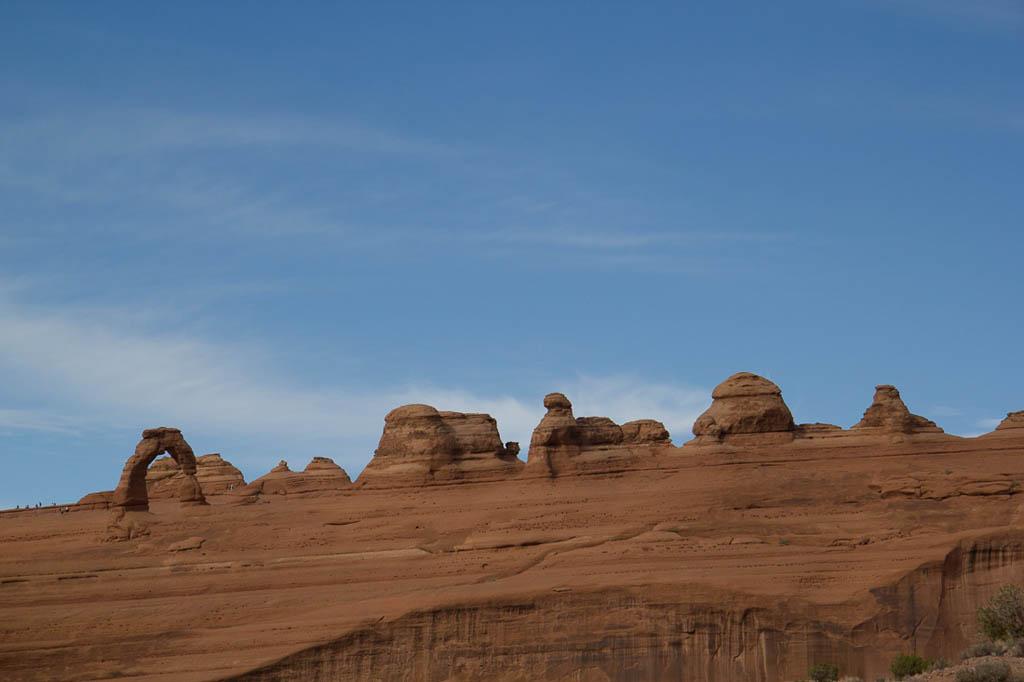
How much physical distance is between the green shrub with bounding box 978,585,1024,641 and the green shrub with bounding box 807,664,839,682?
433cm

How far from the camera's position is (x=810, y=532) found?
51781 mm

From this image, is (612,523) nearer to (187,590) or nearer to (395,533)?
(395,533)

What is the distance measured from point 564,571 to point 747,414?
1221 cm

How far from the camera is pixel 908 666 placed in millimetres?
40375

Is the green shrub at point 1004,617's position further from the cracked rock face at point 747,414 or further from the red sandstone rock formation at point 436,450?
the red sandstone rock formation at point 436,450

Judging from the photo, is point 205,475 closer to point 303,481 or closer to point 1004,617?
point 303,481

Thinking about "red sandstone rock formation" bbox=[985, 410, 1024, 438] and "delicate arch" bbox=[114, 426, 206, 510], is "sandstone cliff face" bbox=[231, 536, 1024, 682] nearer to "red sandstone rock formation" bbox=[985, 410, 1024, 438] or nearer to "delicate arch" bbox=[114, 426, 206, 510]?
"red sandstone rock formation" bbox=[985, 410, 1024, 438]

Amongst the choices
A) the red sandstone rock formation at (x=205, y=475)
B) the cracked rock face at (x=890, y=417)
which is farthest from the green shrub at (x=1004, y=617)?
the red sandstone rock formation at (x=205, y=475)

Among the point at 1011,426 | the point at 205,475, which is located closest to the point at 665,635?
the point at 1011,426

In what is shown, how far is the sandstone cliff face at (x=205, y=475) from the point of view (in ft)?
240

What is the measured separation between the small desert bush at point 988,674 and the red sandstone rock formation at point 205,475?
48.1 meters

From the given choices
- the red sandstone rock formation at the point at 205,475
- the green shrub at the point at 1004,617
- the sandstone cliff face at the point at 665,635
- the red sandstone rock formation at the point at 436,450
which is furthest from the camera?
the red sandstone rock formation at the point at 205,475

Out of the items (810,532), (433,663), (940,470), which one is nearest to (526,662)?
(433,663)

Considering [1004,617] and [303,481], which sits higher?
[303,481]
